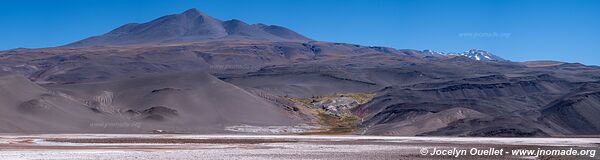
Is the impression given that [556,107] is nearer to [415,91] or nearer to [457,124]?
[457,124]

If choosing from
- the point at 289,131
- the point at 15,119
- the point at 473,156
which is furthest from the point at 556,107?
the point at 15,119

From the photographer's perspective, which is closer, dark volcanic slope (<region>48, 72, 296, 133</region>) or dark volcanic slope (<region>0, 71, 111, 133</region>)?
dark volcanic slope (<region>0, 71, 111, 133</region>)

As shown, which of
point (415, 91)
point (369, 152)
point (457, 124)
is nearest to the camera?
point (369, 152)

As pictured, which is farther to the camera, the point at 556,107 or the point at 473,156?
the point at 556,107

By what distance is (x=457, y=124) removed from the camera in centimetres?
9362

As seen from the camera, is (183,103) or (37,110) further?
(183,103)

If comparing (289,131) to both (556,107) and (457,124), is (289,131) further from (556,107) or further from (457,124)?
(556,107)

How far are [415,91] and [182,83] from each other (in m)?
52.8

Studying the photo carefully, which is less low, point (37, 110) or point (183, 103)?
point (37, 110)

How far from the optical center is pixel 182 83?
136750 mm

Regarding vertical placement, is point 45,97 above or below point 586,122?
above

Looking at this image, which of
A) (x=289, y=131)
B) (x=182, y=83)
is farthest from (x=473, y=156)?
(x=182, y=83)

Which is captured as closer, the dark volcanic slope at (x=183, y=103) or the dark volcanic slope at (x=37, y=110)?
the dark volcanic slope at (x=37, y=110)

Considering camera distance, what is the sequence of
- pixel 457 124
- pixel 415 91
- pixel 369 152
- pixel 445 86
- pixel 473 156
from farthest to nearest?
1. pixel 445 86
2. pixel 415 91
3. pixel 457 124
4. pixel 369 152
5. pixel 473 156
